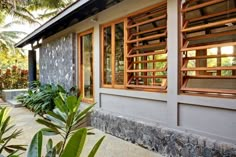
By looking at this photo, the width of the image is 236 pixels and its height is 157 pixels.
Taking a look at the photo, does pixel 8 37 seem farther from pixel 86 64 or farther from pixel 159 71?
pixel 159 71

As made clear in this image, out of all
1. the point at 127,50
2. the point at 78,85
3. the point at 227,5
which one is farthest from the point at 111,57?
the point at 227,5

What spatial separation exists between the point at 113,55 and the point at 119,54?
7.8 inches

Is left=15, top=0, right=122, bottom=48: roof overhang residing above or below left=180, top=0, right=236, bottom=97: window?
above

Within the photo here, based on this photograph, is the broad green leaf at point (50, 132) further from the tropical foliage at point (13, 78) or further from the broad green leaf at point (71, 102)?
the tropical foliage at point (13, 78)

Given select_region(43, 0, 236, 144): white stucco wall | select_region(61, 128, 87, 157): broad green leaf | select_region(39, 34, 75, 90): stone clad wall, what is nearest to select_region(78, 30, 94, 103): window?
select_region(39, 34, 75, 90): stone clad wall

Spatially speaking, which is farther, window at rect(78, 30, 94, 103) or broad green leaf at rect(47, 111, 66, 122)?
window at rect(78, 30, 94, 103)

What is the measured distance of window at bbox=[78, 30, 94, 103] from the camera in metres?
6.79

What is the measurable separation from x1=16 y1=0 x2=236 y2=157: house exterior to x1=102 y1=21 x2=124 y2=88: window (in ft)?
0.07

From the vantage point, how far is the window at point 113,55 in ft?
18.0

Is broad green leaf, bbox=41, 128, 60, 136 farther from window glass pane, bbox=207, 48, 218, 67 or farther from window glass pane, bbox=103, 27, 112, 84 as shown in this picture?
window glass pane, bbox=207, 48, 218, 67

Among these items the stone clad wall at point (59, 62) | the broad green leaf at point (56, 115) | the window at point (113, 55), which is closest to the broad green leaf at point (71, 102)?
the broad green leaf at point (56, 115)

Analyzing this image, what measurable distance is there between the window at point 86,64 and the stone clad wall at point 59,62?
353 millimetres

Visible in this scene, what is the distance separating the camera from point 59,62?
8781 millimetres

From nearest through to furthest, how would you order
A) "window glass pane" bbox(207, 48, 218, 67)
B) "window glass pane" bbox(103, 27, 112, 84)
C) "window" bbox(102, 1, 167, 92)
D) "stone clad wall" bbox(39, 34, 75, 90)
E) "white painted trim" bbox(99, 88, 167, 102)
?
"white painted trim" bbox(99, 88, 167, 102)
"window" bbox(102, 1, 167, 92)
"window glass pane" bbox(207, 48, 218, 67)
"window glass pane" bbox(103, 27, 112, 84)
"stone clad wall" bbox(39, 34, 75, 90)
